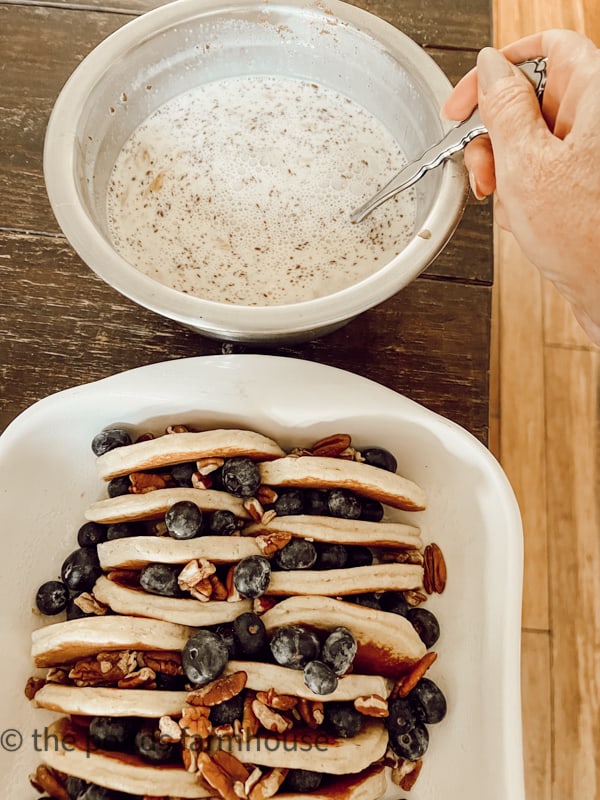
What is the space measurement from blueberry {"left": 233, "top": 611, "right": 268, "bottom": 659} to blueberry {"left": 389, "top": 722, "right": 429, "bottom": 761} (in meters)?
0.15

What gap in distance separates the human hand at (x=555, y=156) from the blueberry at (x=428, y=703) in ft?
1.18

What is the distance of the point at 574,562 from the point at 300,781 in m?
0.68

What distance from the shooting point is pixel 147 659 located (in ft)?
1.99

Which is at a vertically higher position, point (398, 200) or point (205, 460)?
point (398, 200)

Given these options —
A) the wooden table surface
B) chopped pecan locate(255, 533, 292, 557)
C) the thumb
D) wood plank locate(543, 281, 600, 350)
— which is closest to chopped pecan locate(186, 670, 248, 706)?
chopped pecan locate(255, 533, 292, 557)

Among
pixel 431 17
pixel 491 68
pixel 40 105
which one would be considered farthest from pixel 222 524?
pixel 431 17

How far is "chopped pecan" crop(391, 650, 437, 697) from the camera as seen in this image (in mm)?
630

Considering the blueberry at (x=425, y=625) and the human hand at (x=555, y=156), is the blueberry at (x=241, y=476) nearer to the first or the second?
the blueberry at (x=425, y=625)

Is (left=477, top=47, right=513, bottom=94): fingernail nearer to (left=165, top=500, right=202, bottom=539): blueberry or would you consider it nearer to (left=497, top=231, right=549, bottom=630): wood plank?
(left=165, top=500, right=202, bottom=539): blueberry

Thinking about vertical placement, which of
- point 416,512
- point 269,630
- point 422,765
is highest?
point 416,512

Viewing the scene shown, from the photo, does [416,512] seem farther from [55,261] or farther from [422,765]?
[55,261]

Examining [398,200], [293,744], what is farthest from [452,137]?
[293,744]

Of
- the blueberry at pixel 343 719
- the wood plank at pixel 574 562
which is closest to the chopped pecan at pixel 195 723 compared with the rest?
the blueberry at pixel 343 719

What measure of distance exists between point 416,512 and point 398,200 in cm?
34
